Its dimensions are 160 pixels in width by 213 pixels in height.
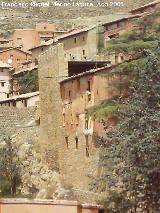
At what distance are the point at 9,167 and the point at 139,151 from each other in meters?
14.9

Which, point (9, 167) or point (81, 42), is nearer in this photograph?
point (9, 167)

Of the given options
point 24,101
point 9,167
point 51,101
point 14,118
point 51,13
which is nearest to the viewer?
point 51,101

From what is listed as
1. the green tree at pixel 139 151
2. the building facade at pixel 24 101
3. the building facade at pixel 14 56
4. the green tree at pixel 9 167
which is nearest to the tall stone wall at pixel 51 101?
the green tree at pixel 9 167

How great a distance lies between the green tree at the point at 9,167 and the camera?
118 feet

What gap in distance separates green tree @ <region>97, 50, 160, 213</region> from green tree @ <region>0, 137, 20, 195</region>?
1108 cm

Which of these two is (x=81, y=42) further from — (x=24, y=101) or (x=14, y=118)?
(x=14, y=118)

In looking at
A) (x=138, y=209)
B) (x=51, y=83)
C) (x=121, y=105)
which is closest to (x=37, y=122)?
(x=51, y=83)

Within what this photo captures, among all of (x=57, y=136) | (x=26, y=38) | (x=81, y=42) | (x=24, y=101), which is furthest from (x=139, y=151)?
(x=26, y=38)

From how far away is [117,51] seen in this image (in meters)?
36.3

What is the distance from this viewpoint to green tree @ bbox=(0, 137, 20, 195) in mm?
36094

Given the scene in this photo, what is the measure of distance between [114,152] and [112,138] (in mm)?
550

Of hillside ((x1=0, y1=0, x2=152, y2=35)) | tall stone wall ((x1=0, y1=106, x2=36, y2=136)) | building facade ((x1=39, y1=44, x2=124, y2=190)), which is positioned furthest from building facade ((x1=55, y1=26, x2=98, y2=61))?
hillside ((x1=0, y1=0, x2=152, y2=35))

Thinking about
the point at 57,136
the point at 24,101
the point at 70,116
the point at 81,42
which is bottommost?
the point at 24,101

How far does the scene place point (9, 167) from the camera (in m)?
36.8
